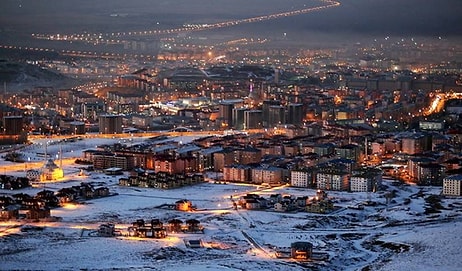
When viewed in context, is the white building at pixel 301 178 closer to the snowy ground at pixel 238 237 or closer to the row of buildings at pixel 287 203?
the snowy ground at pixel 238 237

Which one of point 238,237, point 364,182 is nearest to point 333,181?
point 364,182

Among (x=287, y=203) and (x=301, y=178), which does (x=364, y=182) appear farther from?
(x=287, y=203)

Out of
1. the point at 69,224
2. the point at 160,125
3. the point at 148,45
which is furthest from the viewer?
the point at 148,45

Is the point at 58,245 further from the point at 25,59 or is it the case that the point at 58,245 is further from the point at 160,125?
the point at 25,59

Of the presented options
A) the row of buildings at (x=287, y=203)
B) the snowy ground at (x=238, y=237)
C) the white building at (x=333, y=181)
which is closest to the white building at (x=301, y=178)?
the white building at (x=333, y=181)

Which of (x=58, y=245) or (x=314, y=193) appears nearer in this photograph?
(x=58, y=245)

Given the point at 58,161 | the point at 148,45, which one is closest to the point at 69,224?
the point at 58,161
